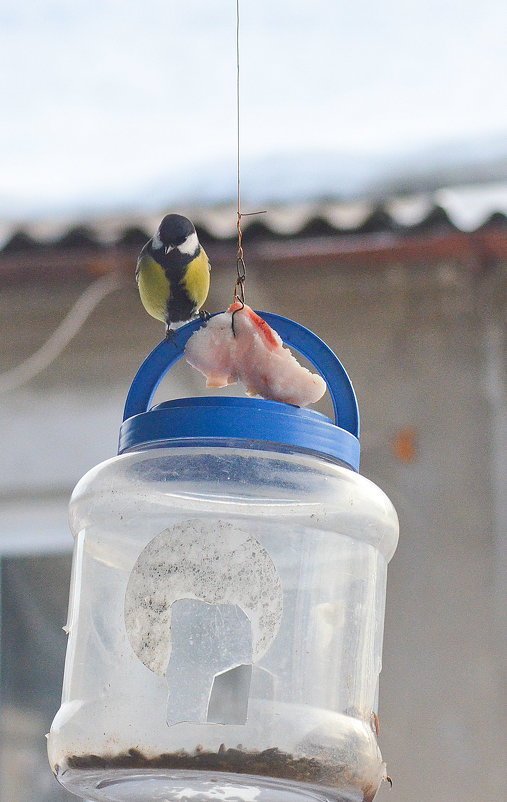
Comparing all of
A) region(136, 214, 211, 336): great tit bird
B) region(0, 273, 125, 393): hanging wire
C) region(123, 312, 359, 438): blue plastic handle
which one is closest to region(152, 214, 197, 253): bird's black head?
region(136, 214, 211, 336): great tit bird

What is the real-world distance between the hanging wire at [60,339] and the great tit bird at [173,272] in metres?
1.52

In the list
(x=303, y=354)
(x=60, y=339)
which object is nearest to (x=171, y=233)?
(x=303, y=354)

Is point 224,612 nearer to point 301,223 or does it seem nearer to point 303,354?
point 303,354

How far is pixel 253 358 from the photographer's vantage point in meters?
1.04

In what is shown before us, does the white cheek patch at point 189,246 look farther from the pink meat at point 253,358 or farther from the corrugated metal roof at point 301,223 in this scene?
the corrugated metal roof at point 301,223

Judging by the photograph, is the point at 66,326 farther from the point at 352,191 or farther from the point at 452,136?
the point at 452,136

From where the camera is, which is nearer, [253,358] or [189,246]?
[253,358]

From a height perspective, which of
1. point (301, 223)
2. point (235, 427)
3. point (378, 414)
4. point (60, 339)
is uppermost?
point (235, 427)

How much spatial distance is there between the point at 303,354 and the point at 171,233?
24cm

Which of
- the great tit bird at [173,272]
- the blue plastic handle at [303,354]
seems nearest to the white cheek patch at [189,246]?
the great tit bird at [173,272]

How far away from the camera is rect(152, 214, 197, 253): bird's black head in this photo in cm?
119

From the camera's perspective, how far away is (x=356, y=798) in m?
0.98

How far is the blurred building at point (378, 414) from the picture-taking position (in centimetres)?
238

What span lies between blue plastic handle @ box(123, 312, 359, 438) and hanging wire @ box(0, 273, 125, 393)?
5.68 ft
